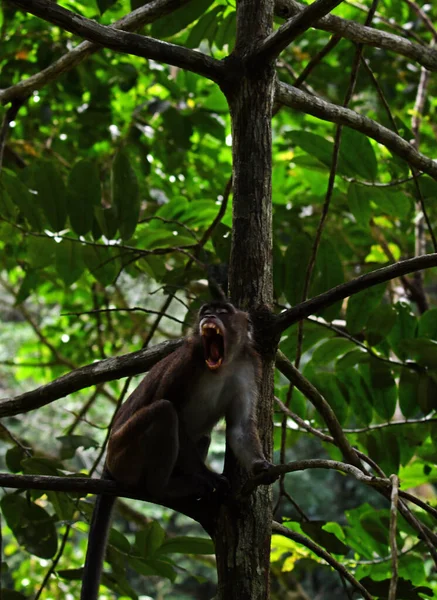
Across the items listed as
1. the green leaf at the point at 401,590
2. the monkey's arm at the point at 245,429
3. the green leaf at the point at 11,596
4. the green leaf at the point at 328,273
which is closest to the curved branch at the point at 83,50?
the green leaf at the point at 328,273

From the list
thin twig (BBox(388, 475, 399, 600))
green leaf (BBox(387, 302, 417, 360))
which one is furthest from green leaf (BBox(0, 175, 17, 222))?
thin twig (BBox(388, 475, 399, 600))

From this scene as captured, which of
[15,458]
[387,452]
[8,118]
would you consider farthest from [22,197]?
[387,452]

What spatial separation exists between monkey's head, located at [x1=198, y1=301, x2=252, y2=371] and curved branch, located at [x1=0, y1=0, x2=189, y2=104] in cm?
87

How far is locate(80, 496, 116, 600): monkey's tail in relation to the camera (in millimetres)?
2516

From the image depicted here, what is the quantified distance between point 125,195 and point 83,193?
151 millimetres

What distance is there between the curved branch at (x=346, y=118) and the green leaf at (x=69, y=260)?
1177mm

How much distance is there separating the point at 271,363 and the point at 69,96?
10.2 feet

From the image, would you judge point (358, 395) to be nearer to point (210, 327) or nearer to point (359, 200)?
point (210, 327)

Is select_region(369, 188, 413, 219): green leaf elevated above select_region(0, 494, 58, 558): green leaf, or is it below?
above

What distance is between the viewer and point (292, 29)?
1.66 m

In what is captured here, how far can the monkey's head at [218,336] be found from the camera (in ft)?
7.59

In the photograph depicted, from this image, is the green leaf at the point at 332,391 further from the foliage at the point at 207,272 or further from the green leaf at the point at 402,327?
the green leaf at the point at 402,327

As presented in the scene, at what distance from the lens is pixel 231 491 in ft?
5.46

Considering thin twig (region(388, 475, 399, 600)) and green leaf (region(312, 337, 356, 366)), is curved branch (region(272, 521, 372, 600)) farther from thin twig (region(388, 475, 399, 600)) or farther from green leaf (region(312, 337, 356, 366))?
green leaf (region(312, 337, 356, 366))
